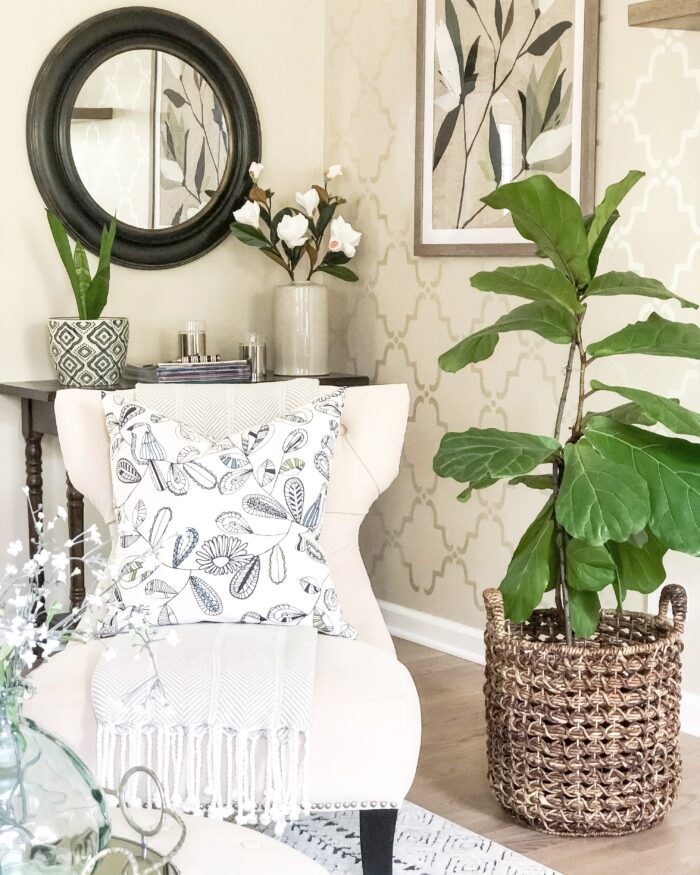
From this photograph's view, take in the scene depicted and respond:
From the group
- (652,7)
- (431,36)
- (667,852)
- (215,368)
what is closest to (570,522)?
(667,852)

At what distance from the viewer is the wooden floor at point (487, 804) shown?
225cm

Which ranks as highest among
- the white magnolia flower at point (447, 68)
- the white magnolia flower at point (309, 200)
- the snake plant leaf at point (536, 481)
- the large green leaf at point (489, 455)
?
the white magnolia flower at point (447, 68)

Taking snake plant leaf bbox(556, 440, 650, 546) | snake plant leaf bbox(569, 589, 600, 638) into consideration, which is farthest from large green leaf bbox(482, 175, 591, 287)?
snake plant leaf bbox(569, 589, 600, 638)

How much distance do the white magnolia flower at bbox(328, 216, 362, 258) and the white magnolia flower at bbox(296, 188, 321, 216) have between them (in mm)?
85

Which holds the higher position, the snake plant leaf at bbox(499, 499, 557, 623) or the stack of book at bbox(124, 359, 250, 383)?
the stack of book at bbox(124, 359, 250, 383)

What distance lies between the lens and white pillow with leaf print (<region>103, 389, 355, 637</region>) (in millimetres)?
2230

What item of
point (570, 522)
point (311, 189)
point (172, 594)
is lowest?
point (172, 594)

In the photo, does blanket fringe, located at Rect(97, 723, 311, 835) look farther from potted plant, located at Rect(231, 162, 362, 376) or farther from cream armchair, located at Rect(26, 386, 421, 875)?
potted plant, located at Rect(231, 162, 362, 376)

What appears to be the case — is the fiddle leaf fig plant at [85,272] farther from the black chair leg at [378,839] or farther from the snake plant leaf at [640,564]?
the black chair leg at [378,839]

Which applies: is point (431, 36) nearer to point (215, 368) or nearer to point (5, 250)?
point (215, 368)

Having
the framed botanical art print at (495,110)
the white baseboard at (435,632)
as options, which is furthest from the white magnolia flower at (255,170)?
the white baseboard at (435,632)

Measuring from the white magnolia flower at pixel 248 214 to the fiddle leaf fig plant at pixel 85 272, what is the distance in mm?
448

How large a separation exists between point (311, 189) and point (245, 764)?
2.33 meters

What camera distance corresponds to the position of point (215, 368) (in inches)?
137
